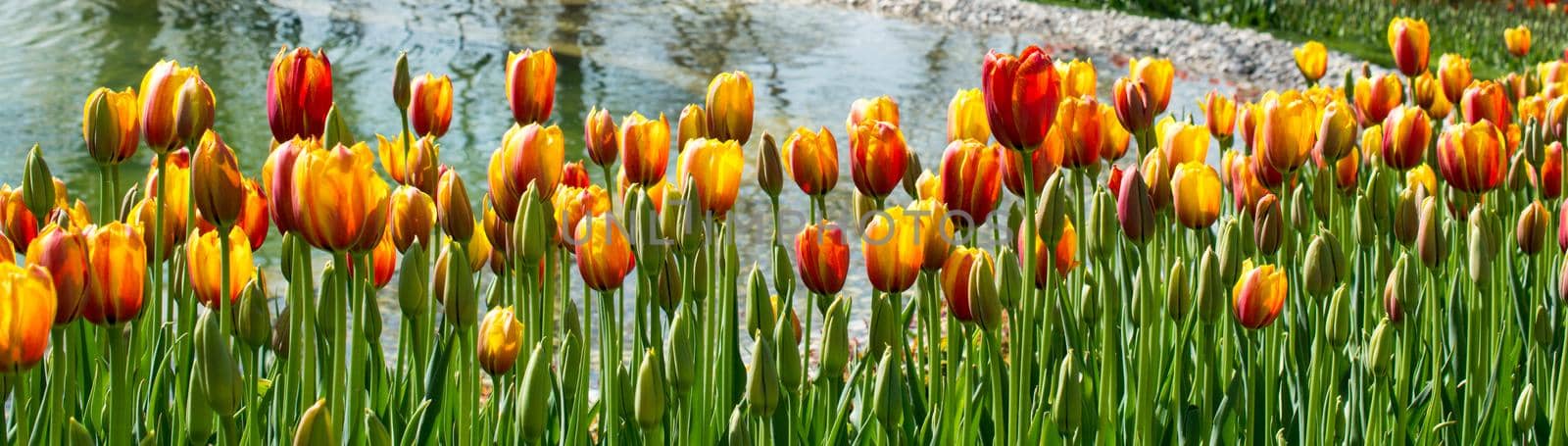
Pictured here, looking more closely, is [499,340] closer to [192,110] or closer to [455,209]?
[455,209]

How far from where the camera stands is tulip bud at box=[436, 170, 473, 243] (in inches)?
72.4

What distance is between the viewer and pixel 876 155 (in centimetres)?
195

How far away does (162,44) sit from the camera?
31.6ft

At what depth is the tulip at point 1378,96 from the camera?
330 centimetres

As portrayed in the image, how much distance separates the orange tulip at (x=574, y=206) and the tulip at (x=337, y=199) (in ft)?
1.57

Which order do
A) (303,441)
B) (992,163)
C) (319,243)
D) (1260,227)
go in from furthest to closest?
1. (1260,227)
2. (992,163)
3. (319,243)
4. (303,441)

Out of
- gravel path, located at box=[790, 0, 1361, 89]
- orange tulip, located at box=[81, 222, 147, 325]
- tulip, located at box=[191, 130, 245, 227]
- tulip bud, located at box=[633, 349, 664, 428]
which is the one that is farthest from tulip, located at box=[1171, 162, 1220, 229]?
gravel path, located at box=[790, 0, 1361, 89]

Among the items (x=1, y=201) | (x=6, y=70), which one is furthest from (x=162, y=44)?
(x=1, y=201)

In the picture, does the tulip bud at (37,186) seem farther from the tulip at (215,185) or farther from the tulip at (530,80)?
the tulip at (530,80)

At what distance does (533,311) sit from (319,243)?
509 mm

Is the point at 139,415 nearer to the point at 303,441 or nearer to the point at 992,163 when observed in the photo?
the point at 303,441

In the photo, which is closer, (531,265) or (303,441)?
(303,441)

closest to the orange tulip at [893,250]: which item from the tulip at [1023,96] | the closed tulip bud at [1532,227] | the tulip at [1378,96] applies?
the tulip at [1023,96]

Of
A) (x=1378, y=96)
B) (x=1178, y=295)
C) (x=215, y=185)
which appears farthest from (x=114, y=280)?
(x=1378, y=96)
